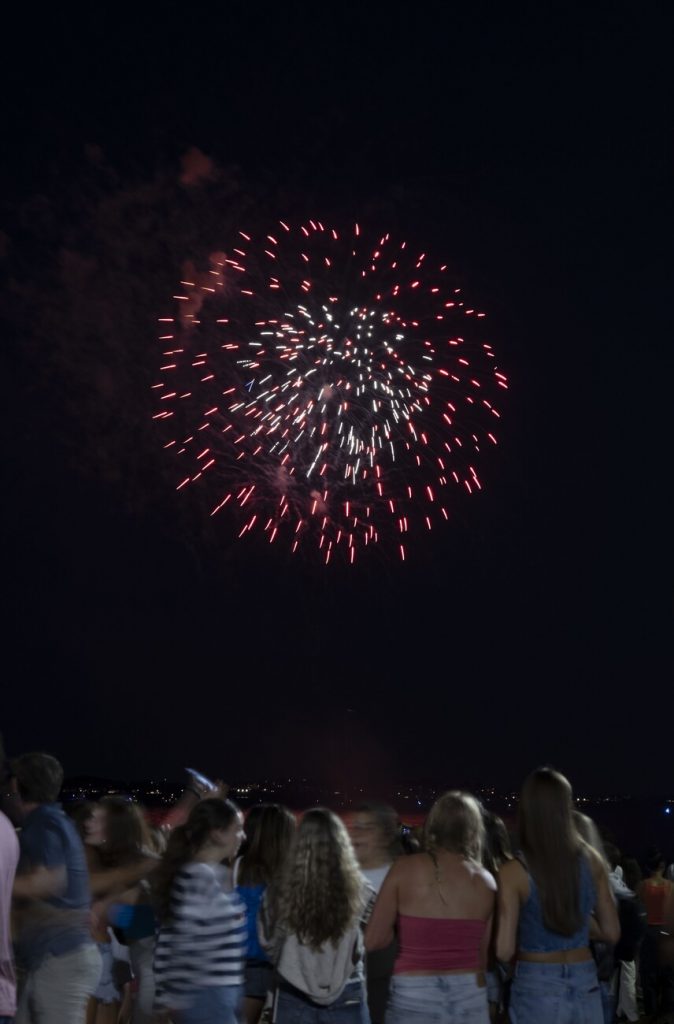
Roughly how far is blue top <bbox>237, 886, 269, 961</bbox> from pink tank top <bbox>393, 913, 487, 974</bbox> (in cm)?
142

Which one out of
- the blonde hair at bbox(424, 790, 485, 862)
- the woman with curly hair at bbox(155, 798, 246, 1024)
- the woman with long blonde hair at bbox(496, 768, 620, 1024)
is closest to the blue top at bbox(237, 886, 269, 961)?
the woman with curly hair at bbox(155, 798, 246, 1024)

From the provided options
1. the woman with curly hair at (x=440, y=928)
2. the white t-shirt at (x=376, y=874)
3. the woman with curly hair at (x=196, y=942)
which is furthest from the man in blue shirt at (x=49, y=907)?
the white t-shirt at (x=376, y=874)

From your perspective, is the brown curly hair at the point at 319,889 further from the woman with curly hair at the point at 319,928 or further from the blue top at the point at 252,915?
the blue top at the point at 252,915

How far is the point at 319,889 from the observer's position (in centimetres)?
560

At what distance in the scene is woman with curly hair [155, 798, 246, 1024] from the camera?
17.1 feet

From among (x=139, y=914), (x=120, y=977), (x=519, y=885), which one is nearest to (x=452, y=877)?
(x=519, y=885)

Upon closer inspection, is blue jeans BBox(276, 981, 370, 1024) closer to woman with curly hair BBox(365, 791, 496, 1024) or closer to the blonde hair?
woman with curly hair BBox(365, 791, 496, 1024)

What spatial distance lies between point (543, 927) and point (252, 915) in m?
1.99

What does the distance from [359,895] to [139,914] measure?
1.88 meters

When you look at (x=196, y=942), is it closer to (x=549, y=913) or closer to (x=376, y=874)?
(x=549, y=913)

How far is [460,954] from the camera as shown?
5480mm

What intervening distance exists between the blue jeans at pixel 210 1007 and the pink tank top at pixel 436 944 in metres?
0.83

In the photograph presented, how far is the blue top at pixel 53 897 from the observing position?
575 cm

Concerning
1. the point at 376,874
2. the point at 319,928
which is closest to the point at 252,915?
the point at 376,874
